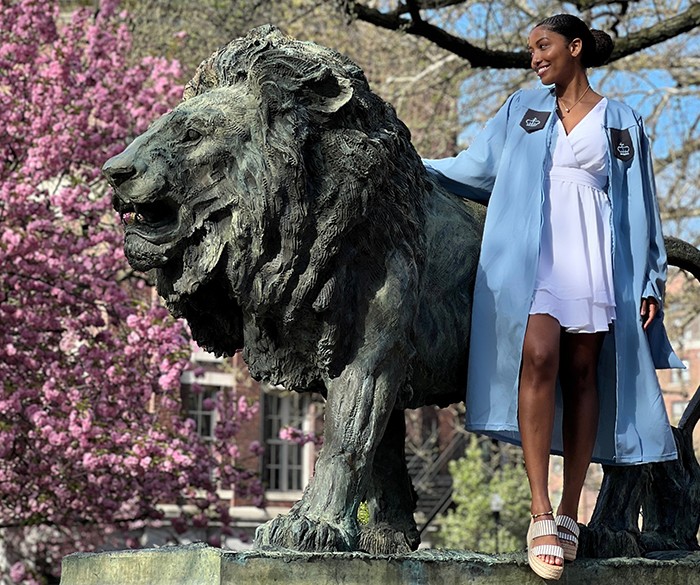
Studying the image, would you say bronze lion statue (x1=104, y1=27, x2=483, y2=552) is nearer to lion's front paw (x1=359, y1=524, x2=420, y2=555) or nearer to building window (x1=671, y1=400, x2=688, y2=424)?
lion's front paw (x1=359, y1=524, x2=420, y2=555)

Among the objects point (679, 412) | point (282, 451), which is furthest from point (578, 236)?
point (679, 412)

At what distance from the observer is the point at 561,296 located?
4402mm

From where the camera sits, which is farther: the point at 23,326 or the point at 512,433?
the point at 23,326

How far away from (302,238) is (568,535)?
4.53ft

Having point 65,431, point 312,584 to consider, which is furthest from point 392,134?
point 65,431

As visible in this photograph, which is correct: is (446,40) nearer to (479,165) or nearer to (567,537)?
(479,165)

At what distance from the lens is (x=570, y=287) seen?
441 centimetres

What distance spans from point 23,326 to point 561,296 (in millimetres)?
8687

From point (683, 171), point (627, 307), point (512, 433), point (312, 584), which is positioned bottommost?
point (312, 584)

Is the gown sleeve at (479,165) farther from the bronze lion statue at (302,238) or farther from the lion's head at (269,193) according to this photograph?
the lion's head at (269,193)

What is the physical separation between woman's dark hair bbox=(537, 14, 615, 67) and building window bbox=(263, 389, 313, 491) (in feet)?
75.8

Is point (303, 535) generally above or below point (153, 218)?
below

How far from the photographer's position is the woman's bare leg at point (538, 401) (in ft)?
14.1

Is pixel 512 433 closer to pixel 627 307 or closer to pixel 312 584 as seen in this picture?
pixel 627 307
